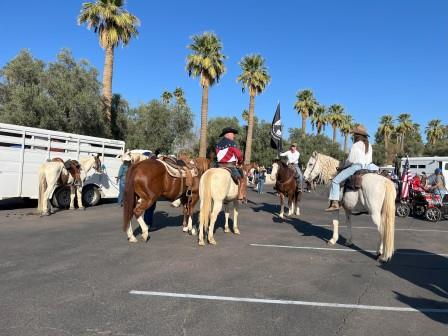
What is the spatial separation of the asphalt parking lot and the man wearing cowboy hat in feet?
4.07

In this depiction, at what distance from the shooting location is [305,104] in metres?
53.9

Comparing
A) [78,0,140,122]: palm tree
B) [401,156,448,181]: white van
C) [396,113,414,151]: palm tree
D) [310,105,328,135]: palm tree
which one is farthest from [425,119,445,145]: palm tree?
[78,0,140,122]: palm tree

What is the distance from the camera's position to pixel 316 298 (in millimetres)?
5008

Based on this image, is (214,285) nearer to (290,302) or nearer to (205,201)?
(290,302)

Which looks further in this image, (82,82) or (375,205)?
(82,82)

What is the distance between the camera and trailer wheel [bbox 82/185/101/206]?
49.3 feet

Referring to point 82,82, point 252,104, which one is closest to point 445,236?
point 82,82

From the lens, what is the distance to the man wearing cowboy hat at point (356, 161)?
8.02m

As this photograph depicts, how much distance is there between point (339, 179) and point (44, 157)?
10.6m

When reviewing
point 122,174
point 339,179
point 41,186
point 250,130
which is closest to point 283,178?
point 339,179

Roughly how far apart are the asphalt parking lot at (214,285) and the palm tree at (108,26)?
15792mm

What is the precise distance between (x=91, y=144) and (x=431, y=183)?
1415 centimetres

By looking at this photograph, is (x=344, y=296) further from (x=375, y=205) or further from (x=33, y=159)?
(x=33, y=159)

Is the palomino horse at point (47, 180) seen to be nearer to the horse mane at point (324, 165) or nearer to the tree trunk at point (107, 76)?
the horse mane at point (324, 165)
